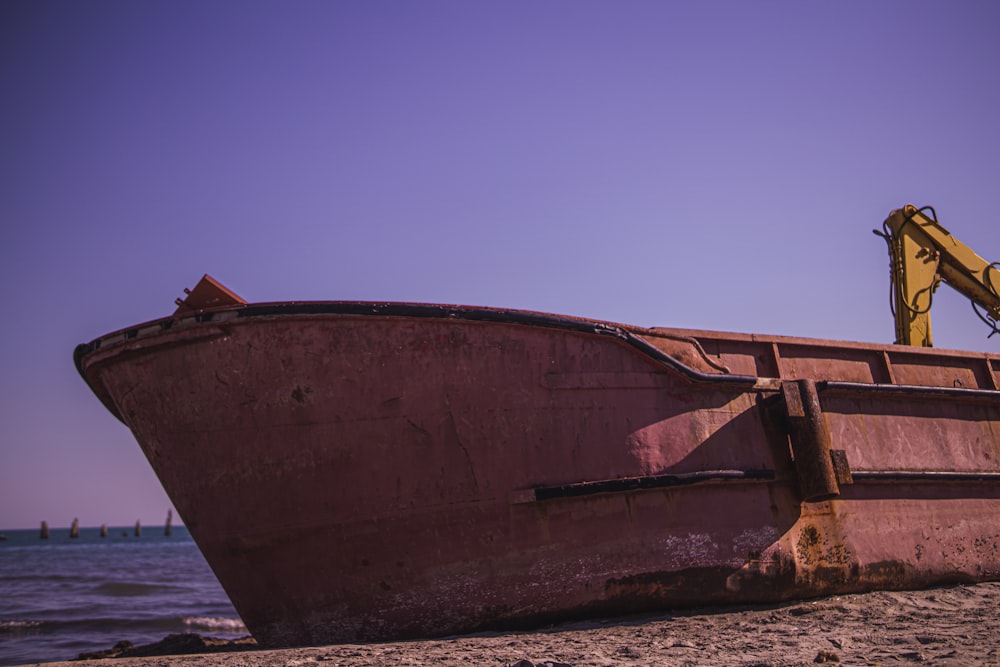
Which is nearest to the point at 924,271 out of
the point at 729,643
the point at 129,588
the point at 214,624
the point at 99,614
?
the point at 729,643

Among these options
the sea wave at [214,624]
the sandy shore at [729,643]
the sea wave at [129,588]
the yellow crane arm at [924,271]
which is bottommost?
the sea wave at [214,624]

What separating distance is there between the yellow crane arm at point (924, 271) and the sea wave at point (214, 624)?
28.4 feet

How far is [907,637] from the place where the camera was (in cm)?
371

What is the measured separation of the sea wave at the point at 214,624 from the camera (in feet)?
30.0

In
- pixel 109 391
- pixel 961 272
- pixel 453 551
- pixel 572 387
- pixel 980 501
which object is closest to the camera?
pixel 453 551

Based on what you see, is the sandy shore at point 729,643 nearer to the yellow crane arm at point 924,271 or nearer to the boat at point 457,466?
the boat at point 457,466

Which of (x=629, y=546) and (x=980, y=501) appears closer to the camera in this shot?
(x=629, y=546)

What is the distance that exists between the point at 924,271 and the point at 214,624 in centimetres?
964

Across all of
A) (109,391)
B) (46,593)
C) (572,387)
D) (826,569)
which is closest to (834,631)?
(826,569)

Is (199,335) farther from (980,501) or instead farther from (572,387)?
(980,501)

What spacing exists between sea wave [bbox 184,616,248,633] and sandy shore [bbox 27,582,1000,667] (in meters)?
5.41

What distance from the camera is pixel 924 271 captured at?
7.65 meters

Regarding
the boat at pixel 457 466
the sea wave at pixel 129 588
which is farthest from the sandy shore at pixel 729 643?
the sea wave at pixel 129 588

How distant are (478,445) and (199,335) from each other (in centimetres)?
180
